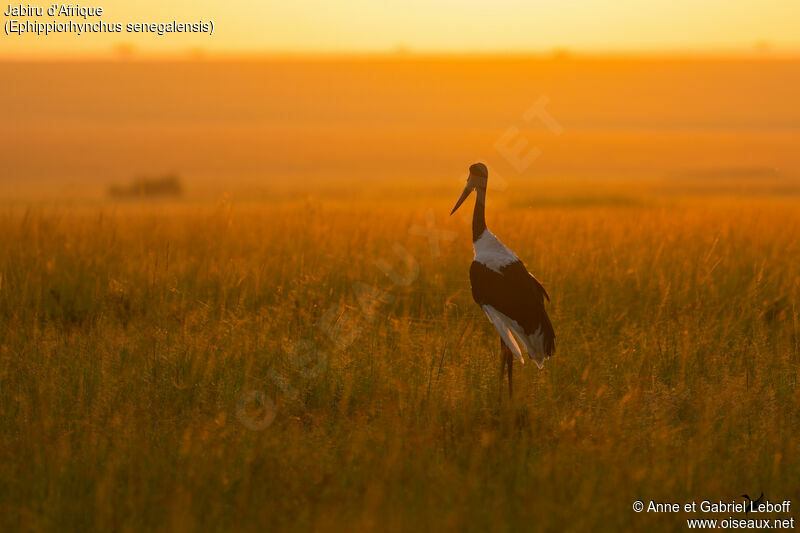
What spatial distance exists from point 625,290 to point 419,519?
4490 mm

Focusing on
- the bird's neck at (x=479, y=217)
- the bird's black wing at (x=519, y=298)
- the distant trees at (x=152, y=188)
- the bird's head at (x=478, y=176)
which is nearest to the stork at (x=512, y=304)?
the bird's black wing at (x=519, y=298)

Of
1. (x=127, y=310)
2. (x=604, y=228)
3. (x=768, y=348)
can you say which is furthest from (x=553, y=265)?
(x=127, y=310)

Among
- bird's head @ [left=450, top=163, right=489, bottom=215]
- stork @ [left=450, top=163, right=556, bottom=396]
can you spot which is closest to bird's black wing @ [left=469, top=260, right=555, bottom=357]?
stork @ [left=450, top=163, right=556, bottom=396]

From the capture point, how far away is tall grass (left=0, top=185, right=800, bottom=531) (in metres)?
3.81

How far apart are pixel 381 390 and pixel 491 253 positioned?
3.71ft

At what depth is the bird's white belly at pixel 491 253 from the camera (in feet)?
17.7

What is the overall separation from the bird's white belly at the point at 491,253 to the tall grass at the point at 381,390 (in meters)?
0.72

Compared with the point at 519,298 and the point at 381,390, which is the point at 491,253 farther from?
the point at 381,390

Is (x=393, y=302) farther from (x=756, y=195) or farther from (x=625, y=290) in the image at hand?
(x=756, y=195)

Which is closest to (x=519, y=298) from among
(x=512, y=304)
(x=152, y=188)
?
(x=512, y=304)

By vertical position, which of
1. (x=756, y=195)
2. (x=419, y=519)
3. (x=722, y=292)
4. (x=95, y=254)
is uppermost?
(x=756, y=195)

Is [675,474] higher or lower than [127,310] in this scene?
lower

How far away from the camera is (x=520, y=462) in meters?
4.12

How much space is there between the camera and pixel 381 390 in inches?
206
